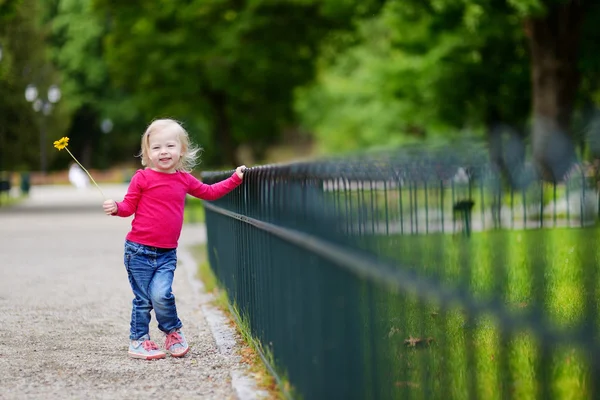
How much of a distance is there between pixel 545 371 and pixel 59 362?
167 inches

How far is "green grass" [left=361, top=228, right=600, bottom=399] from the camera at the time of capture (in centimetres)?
399

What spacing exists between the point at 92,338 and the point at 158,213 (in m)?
1.56

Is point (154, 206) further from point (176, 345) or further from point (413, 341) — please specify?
point (413, 341)

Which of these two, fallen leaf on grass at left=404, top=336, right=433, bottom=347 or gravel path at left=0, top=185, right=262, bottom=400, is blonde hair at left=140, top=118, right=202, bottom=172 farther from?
fallen leaf on grass at left=404, top=336, right=433, bottom=347

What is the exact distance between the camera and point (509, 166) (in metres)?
5.00

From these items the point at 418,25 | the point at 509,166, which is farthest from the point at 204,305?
the point at 418,25

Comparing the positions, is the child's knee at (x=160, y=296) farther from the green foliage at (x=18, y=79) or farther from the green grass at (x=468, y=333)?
the green foliage at (x=18, y=79)

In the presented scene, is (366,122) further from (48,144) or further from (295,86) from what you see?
(48,144)

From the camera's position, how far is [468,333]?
4.33 meters

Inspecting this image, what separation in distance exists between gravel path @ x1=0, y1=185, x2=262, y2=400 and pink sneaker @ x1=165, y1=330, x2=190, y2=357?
52mm

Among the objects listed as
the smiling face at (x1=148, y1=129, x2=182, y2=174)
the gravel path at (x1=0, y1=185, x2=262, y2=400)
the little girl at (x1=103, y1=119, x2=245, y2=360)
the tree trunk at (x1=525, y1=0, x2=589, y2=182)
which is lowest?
the gravel path at (x1=0, y1=185, x2=262, y2=400)

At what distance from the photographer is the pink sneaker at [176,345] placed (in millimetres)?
6758

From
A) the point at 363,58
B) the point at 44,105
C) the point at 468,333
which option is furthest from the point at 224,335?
the point at 44,105

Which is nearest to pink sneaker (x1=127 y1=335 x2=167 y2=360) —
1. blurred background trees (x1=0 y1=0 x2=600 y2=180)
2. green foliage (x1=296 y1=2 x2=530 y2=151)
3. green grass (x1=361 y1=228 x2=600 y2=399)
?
green grass (x1=361 y1=228 x2=600 y2=399)
